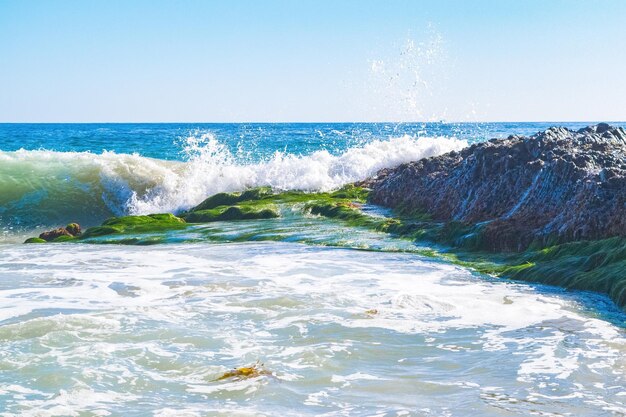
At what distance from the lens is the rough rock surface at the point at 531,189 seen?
926cm

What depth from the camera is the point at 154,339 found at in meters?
5.93

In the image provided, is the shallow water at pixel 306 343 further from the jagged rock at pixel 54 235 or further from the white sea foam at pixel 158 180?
the white sea foam at pixel 158 180

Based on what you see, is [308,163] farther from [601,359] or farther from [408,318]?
[601,359]

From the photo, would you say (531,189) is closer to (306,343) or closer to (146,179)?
(306,343)

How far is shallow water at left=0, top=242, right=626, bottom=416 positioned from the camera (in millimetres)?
4484

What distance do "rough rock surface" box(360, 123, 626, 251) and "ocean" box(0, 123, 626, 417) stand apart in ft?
4.47

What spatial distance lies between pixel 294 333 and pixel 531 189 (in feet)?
19.0

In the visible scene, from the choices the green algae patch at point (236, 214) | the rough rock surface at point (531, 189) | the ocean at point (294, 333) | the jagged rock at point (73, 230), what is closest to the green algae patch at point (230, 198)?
the green algae patch at point (236, 214)

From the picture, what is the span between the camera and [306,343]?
19.0ft

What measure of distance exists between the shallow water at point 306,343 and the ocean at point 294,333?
0.06 ft

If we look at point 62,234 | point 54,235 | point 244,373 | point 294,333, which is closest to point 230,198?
point 62,234

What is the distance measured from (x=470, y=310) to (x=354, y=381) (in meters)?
2.33

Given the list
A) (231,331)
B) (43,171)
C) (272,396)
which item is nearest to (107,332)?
(231,331)

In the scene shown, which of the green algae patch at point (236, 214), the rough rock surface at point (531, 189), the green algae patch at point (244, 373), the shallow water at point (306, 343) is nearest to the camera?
the shallow water at point (306, 343)
